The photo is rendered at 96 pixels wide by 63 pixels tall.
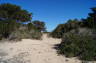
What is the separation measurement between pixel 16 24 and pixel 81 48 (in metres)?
11.9

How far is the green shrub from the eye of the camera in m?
8.18

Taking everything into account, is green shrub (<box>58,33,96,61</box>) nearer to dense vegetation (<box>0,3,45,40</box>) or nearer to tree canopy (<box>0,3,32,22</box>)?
dense vegetation (<box>0,3,45,40</box>)

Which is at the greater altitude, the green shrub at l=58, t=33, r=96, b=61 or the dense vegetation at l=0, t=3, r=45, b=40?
the dense vegetation at l=0, t=3, r=45, b=40

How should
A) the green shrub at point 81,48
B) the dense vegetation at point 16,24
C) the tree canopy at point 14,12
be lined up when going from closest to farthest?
the green shrub at point 81,48
the dense vegetation at point 16,24
the tree canopy at point 14,12

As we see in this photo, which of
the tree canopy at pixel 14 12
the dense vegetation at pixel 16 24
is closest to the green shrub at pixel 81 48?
the dense vegetation at pixel 16 24

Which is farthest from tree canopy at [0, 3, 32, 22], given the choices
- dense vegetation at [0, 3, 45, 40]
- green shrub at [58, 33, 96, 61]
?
green shrub at [58, 33, 96, 61]

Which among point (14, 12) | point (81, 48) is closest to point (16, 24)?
point (14, 12)

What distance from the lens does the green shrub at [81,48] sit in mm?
8180

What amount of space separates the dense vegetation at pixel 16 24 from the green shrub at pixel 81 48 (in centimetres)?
837

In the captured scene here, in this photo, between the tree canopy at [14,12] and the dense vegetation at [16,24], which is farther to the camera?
the tree canopy at [14,12]

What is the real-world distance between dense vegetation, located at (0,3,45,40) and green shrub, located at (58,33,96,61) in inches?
329

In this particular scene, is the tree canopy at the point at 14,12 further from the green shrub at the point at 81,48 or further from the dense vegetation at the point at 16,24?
the green shrub at the point at 81,48

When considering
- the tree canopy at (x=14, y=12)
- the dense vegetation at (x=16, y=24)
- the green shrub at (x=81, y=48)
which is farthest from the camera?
the tree canopy at (x=14, y=12)

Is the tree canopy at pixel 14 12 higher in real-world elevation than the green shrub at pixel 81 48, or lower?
higher
